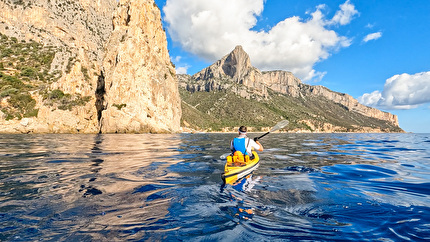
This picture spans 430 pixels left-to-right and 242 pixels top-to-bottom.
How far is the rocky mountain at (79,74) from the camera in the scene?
162 ft

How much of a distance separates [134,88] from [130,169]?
177ft

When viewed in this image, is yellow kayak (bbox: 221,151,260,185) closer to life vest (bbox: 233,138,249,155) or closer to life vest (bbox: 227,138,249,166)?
life vest (bbox: 227,138,249,166)

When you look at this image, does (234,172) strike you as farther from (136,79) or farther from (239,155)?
(136,79)

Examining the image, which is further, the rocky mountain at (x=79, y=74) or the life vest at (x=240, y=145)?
the rocky mountain at (x=79, y=74)

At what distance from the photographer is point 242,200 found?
6047 millimetres

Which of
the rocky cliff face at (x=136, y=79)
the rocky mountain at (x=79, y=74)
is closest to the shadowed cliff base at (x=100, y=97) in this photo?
the rocky mountain at (x=79, y=74)

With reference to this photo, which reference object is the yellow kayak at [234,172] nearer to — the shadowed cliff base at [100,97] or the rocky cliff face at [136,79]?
the rocky cliff face at [136,79]

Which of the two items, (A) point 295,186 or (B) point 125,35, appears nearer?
(A) point 295,186

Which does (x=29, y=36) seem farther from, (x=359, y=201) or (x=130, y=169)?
(x=359, y=201)

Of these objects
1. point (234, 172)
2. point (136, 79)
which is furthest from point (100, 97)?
point (234, 172)

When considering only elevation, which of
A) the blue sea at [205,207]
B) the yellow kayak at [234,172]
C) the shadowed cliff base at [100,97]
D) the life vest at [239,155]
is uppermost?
the shadowed cliff base at [100,97]

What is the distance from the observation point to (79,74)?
57.7 meters

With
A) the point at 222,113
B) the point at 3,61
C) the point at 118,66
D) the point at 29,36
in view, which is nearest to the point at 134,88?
the point at 118,66

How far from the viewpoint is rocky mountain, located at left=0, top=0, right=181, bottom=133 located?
49438mm
